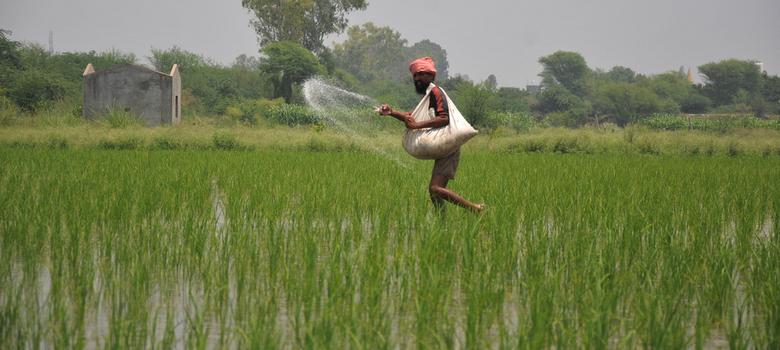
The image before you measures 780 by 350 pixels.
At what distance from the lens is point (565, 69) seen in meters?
66.5

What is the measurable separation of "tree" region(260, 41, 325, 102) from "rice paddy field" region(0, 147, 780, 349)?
2878 cm

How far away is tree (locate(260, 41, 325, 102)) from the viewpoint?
3481 centimetres

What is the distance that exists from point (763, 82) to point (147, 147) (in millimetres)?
51097

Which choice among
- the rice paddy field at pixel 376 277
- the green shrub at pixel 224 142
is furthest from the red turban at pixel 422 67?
the green shrub at pixel 224 142

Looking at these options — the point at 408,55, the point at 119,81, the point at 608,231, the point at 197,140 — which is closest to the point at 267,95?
the point at 119,81

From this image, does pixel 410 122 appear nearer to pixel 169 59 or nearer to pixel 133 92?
pixel 133 92

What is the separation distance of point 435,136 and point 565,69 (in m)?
64.1

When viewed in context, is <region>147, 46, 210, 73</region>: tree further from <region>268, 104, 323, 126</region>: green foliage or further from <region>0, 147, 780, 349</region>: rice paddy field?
<region>0, 147, 780, 349</region>: rice paddy field

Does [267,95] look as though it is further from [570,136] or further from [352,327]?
[352,327]

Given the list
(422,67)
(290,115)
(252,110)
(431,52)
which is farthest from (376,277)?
(431,52)

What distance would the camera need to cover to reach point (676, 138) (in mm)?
18125

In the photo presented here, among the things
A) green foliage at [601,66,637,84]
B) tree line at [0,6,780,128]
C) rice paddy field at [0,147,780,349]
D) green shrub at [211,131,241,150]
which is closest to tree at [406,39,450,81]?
green foliage at [601,66,637,84]

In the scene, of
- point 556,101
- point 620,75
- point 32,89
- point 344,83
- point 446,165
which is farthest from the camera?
point 620,75

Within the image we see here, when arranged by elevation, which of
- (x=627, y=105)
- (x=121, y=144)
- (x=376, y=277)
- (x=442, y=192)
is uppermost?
(x=627, y=105)
